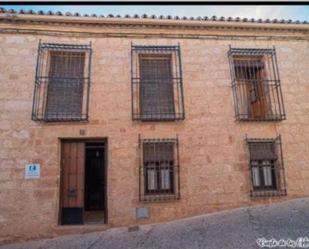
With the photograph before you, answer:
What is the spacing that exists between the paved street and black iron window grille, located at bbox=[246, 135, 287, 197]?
1.63ft

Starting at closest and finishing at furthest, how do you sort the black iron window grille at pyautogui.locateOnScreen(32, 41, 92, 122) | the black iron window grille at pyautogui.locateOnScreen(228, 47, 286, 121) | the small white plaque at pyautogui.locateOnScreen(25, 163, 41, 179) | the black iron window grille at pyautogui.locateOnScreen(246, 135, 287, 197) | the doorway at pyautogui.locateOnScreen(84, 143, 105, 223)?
the small white plaque at pyautogui.locateOnScreen(25, 163, 41, 179)
the black iron window grille at pyautogui.locateOnScreen(32, 41, 92, 122)
the black iron window grille at pyautogui.locateOnScreen(246, 135, 287, 197)
the black iron window grille at pyautogui.locateOnScreen(228, 47, 286, 121)
the doorway at pyautogui.locateOnScreen(84, 143, 105, 223)

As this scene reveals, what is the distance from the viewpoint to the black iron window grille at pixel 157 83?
22.7 ft

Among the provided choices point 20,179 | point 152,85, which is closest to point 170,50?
point 152,85

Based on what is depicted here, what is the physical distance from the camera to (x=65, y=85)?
689 centimetres

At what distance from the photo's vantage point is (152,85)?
283 inches

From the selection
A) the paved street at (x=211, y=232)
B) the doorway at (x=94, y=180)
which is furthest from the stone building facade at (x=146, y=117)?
the doorway at (x=94, y=180)

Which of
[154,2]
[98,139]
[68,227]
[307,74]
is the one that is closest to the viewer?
[154,2]

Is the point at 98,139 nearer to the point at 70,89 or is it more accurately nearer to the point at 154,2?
the point at 70,89

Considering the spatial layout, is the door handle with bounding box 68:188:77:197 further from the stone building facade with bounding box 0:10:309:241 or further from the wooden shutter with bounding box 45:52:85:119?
the wooden shutter with bounding box 45:52:85:119

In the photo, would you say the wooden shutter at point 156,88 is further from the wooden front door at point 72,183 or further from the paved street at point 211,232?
the paved street at point 211,232

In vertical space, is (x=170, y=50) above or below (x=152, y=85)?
above

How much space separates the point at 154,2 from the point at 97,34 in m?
5.20

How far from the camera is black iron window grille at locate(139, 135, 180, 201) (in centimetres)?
657

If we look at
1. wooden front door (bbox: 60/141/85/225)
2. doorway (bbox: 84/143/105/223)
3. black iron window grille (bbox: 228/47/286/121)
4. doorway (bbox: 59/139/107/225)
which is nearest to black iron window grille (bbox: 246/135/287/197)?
black iron window grille (bbox: 228/47/286/121)
